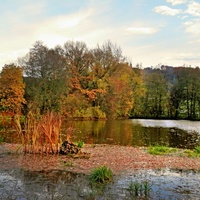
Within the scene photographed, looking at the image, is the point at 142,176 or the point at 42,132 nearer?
the point at 142,176

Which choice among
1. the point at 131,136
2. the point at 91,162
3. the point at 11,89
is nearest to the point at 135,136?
the point at 131,136

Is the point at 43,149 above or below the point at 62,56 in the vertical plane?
below

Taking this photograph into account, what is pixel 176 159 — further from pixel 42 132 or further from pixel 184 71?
pixel 184 71

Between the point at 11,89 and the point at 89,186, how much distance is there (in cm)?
3543

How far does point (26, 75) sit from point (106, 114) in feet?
50.5

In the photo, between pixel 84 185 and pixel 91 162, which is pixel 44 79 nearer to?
pixel 91 162

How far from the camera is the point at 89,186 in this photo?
8.47 metres

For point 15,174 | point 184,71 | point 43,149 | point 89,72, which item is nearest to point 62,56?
point 89,72

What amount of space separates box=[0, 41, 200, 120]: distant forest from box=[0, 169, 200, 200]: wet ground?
27622 mm

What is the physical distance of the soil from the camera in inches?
442

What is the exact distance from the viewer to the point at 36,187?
8297 mm

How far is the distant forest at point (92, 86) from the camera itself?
43562 millimetres

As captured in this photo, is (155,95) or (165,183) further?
(155,95)

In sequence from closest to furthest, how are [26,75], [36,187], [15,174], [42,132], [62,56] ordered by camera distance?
1. [36,187]
2. [15,174]
3. [42,132]
4. [26,75]
5. [62,56]
